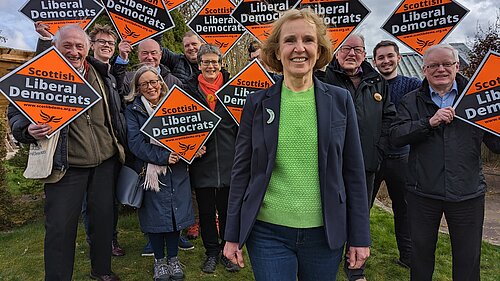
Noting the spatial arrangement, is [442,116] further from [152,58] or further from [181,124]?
[152,58]

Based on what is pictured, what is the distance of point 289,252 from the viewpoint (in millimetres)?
2084

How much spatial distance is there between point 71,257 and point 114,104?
132 centimetres

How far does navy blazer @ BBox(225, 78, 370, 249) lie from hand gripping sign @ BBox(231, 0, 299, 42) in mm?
2650

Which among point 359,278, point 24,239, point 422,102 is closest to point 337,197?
point 422,102

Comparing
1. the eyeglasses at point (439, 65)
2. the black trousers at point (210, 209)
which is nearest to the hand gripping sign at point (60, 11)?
the black trousers at point (210, 209)

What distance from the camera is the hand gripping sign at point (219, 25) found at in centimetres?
491

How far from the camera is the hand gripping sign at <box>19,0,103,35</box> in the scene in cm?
408

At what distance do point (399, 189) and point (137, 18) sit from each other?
10.9 feet

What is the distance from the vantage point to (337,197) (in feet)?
6.57

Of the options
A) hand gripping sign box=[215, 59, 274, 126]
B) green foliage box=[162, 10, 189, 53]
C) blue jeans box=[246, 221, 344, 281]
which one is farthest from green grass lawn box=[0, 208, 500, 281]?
green foliage box=[162, 10, 189, 53]

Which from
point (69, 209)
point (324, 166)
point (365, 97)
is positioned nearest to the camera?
point (324, 166)

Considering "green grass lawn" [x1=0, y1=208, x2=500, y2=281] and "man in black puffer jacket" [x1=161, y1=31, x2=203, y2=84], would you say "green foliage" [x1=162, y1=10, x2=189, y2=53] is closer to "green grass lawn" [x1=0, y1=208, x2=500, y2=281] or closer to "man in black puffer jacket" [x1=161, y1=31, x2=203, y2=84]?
"man in black puffer jacket" [x1=161, y1=31, x2=203, y2=84]

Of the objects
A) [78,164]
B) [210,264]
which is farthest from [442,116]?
[78,164]

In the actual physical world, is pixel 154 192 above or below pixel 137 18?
below
